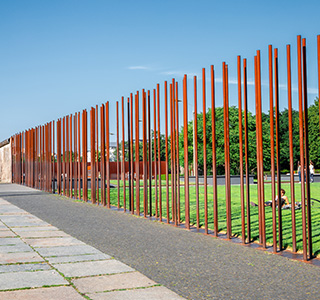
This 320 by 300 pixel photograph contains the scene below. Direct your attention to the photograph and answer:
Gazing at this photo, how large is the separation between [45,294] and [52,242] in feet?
10.1

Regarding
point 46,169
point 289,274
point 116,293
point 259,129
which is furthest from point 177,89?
point 46,169

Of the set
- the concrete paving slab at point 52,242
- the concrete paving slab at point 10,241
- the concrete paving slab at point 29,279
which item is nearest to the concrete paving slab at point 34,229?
the concrete paving slab at point 10,241

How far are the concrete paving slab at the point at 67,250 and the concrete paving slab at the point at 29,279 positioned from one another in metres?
1.12

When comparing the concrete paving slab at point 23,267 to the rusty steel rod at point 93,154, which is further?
the rusty steel rod at point 93,154

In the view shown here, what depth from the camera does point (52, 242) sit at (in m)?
7.36

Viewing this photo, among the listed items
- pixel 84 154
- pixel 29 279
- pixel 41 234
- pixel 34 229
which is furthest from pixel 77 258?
pixel 84 154

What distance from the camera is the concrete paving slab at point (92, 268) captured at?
17.2ft

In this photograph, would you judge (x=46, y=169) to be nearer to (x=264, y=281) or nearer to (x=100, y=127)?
(x=100, y=127)

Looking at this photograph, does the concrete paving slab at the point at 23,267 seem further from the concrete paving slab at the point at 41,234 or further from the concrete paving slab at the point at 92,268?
the concrete paving slab at the point at 41,234

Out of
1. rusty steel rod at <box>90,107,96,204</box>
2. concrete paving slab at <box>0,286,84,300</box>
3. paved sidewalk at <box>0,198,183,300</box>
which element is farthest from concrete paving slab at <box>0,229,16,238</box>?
rusty steel rod at <box>90,107,96,204</box>

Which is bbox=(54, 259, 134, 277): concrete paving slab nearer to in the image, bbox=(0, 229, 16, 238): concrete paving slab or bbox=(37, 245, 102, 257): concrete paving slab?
bbox=(37, 245, 102, 257): concrete paving slab

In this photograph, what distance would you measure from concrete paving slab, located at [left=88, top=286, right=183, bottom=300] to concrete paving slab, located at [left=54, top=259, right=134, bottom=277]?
0.85 meters

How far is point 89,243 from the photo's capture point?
7.31 metres

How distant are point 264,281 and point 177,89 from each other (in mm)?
5312
